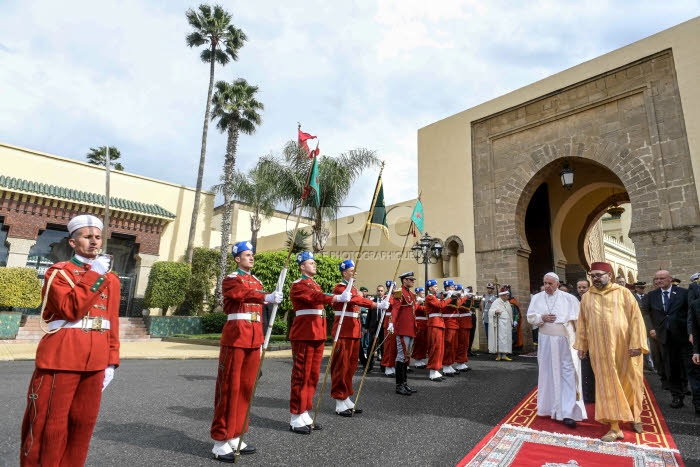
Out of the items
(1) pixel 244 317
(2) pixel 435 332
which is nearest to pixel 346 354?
(1) pixel 244 317

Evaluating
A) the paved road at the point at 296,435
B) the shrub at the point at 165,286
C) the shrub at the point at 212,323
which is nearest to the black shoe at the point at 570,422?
the paved road at the point at 296,435

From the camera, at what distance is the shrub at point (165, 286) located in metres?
20.2

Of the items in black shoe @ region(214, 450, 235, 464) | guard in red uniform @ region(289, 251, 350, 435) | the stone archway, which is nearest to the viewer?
black shoe @ region(214, 450, 235, 464)

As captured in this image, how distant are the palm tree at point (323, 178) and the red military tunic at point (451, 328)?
961 cm

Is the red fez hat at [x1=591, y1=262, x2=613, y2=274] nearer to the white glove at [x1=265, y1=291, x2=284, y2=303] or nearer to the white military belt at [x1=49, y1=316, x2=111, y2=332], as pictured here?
the white glove at [x1=265, y1=291, x2=284, y2=303]

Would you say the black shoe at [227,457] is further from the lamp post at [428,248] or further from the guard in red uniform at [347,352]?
the lamp post at [428,248]

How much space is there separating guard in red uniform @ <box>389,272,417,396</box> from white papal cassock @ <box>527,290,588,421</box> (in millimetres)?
1968

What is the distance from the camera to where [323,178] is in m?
18.2

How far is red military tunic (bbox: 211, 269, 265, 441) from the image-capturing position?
365 centimetres


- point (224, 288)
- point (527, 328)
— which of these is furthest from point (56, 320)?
point (527, 328)

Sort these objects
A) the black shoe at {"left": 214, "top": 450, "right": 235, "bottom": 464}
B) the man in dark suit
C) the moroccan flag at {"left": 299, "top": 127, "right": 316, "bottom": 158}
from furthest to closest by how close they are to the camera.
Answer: the man in dark suit
the moroccan flag at {"left": 299, "top": 127, "right": 316, "bottom": 158}
the black shoe at {"left": 214, "top": 450, "right": 235, "bottom": 464}

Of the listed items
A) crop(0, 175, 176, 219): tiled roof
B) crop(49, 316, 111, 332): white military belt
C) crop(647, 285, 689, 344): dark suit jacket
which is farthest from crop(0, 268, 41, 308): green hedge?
crop(647, 285, 689, 344): dark suit jacket

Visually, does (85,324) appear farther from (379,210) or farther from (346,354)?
(379,210)

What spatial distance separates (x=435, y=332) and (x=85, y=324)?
6.63m
